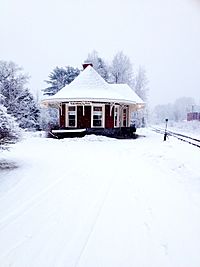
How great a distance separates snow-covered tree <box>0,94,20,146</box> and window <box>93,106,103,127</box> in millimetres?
7262

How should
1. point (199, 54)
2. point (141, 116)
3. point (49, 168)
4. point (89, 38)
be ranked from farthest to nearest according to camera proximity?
point (141, 116) → point (89, 38) → point (199, 54) → point (49, 168)

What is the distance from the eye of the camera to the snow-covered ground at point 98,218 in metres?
1.87

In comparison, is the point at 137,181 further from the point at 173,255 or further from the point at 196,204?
the point at 173,255

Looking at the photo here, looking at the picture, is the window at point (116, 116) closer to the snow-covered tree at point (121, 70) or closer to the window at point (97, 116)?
the window at point (97, 116)

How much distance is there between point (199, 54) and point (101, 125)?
20.6 ft

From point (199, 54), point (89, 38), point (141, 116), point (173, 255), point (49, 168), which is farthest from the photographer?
point (141, 116)

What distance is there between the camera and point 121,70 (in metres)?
14.3

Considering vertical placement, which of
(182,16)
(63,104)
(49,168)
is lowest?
(49,168)

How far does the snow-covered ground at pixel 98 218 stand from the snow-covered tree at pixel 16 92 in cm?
556

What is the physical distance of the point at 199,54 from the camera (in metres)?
5.94

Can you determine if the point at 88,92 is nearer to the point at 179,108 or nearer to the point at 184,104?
the point at 184,104

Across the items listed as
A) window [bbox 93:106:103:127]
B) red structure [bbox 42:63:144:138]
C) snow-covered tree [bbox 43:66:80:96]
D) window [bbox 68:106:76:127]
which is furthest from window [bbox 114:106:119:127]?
snow-covered tree [bbox 43:66:80:96]

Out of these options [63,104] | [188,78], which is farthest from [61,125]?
[188,78]

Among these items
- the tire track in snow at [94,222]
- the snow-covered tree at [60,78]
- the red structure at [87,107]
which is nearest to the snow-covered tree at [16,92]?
the red structure at [87,107]
